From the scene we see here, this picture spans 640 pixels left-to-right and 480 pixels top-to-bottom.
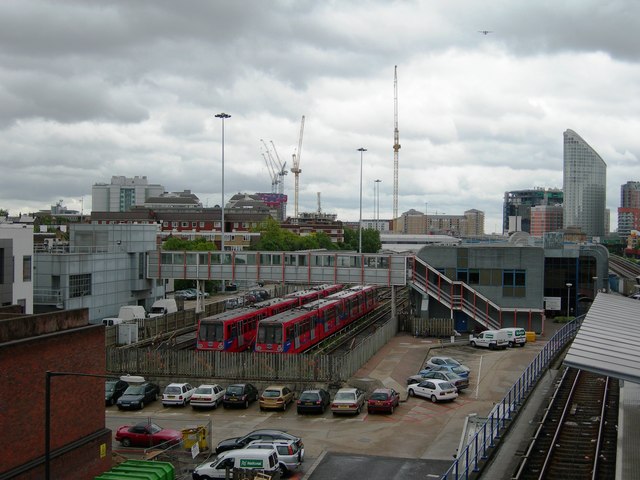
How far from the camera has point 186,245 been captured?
9756 centimetres

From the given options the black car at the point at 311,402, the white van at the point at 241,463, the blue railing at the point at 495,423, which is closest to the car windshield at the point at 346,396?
the black car at the point at 311,402

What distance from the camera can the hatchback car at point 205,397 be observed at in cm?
3440

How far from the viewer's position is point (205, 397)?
3438 centimetres

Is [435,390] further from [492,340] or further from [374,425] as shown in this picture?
[492,340]

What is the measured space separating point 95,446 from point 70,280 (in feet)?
101

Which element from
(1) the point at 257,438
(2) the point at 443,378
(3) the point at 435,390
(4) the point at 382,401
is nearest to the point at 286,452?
(1) the point at 257,438

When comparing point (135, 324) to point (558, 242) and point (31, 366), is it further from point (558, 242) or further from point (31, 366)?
point (558, 242)

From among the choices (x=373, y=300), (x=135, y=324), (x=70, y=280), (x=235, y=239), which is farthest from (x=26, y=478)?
(x=235, y=239)

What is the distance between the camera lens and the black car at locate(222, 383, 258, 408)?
34.4m

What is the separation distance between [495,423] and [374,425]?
6185mm

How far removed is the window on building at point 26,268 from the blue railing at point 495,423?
3172 cm

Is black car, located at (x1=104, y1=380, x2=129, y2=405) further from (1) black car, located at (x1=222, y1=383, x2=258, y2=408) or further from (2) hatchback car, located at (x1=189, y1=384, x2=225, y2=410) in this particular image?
(1) black car, located at (x1=222, y1=383, x2=258, y2=408)

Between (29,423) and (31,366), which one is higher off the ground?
(31,366)

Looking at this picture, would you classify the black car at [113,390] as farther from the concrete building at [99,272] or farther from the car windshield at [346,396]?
the concrete building at [99,272]
